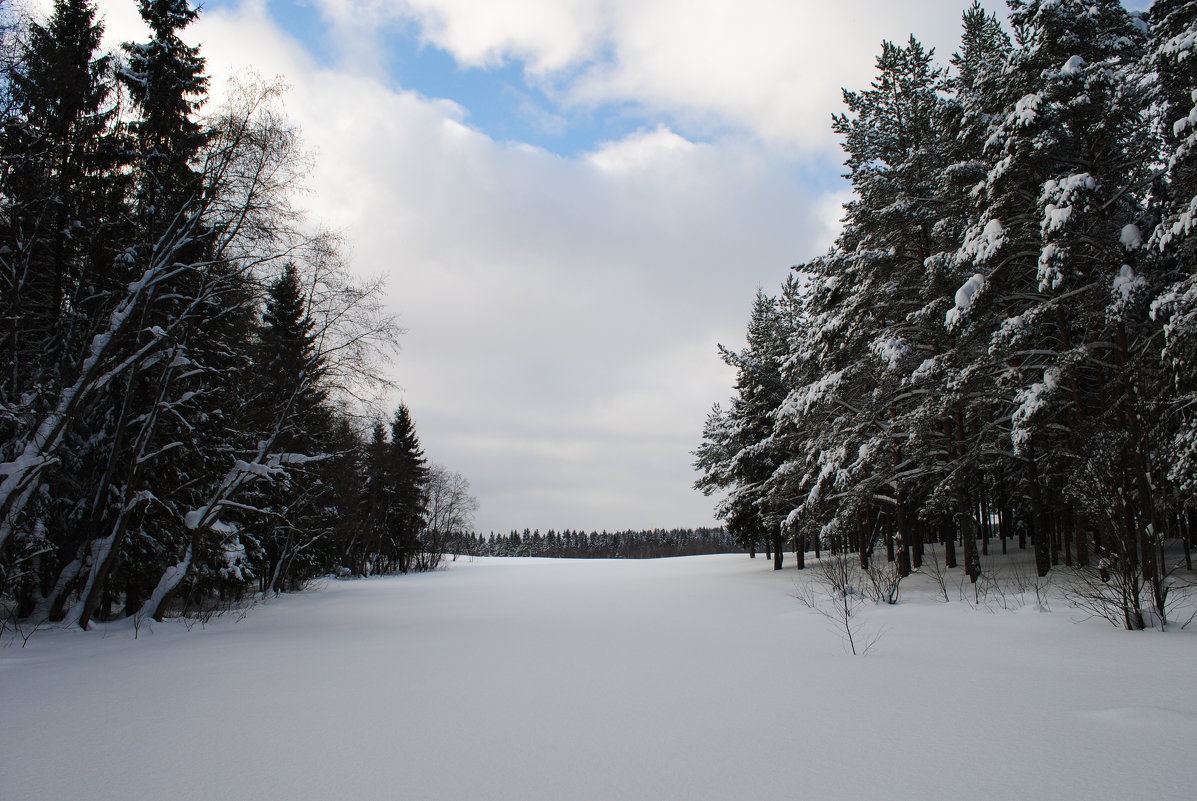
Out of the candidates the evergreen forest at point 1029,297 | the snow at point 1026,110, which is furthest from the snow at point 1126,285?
the snow at point 1026,110

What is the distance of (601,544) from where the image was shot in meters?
149

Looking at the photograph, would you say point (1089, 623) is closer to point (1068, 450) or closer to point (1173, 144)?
point (1068, 450)

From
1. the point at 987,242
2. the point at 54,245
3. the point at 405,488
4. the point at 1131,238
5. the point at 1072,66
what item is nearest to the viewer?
the point at 1131,238

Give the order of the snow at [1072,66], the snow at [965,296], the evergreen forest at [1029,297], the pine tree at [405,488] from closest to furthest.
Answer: the evergreen forest at [1029,297]
the snow at [1072,66]
the snow at [965,296]
the pine tree at [405,488]

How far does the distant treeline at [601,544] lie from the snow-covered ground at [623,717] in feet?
372

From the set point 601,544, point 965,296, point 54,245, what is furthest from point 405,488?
point 601,544

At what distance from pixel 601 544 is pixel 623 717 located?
482 feet

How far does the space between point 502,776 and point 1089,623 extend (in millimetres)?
9784

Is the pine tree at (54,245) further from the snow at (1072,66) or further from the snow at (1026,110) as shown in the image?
the snow at (1072,66)

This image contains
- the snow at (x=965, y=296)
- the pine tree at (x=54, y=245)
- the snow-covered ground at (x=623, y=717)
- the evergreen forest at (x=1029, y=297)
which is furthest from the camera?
the snow at (x=965, y=296)

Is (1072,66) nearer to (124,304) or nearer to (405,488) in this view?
(124,304)

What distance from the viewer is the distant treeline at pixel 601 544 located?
126 m

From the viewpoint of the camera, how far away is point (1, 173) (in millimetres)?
10297

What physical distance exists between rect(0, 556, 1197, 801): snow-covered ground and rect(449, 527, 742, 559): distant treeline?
372ft
